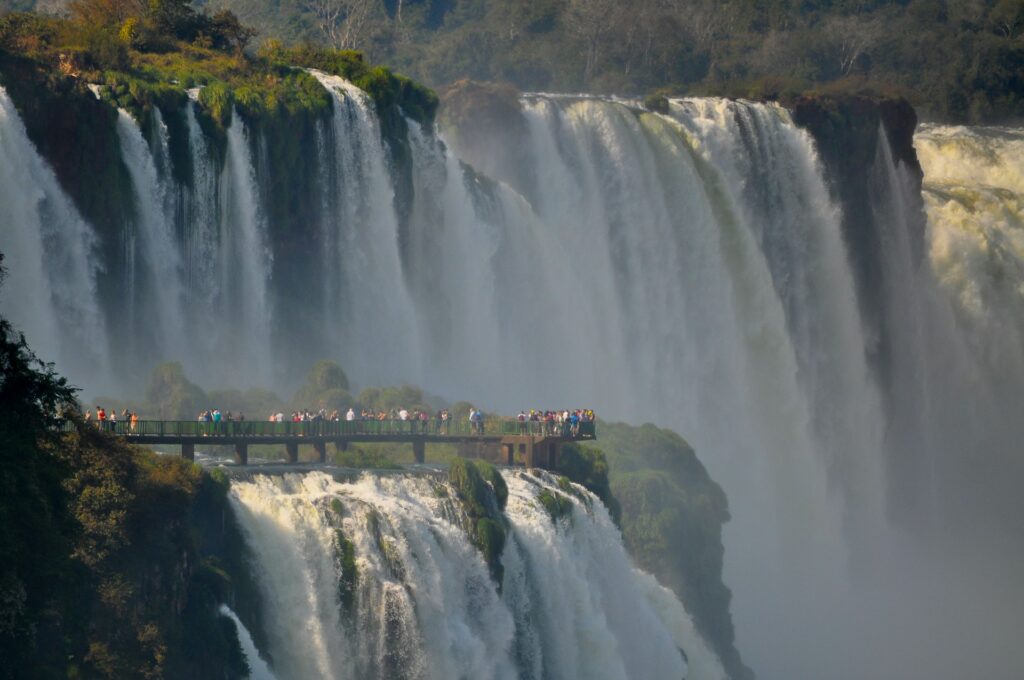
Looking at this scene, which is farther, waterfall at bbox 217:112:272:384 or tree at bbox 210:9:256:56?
tree at bbox 210:9:256:56

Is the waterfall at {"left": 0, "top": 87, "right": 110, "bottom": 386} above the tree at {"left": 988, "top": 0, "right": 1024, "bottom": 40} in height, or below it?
below

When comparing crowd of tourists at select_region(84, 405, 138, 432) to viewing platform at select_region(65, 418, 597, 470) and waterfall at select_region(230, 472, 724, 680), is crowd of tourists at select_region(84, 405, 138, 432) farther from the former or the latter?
waterfall at select_region(230, 472, 724, 680)

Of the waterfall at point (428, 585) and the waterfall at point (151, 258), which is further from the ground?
the waterfall at point (151, 258)

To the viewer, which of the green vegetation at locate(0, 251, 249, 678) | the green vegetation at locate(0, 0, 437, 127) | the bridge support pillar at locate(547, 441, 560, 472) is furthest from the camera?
the green vegetation at locate(0, 0, 437, 127)

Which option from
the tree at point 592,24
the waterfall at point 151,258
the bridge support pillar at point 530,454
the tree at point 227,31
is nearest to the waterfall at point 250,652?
the bridge support pillar at point 530,454

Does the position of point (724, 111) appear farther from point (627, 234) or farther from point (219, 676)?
point (219, 676)

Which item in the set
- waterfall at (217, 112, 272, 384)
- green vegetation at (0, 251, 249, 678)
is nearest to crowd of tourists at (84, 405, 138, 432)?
green vegetation at (0, 251, 249, 678)

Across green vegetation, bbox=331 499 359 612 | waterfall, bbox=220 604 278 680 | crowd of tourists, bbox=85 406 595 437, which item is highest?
crowd of tourists, bbox=85 406 595 437

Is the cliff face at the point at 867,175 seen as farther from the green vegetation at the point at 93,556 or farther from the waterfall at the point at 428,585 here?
the green vegetation at the point at 93,556
